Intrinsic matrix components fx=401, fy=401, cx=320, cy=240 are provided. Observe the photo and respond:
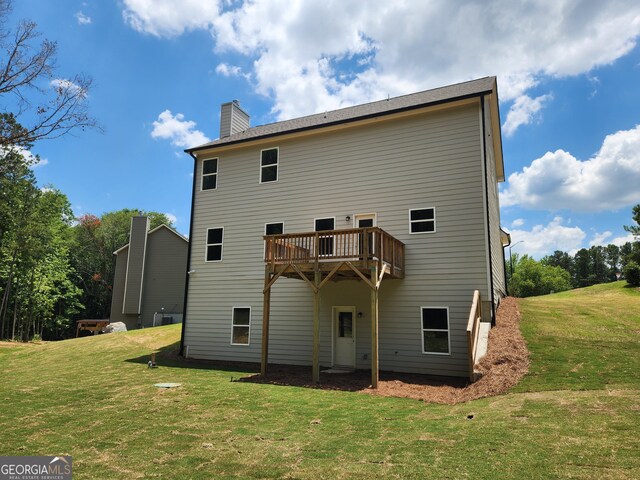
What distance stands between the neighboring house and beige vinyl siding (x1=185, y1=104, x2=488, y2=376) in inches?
510

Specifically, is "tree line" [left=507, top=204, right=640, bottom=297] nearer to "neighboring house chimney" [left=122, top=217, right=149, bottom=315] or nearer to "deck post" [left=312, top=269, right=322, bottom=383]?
"deck post" [left=312, top=269, right=322, bottom=383]

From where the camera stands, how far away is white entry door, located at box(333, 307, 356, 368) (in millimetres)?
Answer: 13289

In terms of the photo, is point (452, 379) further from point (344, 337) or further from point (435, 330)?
point (344, 337)

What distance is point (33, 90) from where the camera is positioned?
9.52m

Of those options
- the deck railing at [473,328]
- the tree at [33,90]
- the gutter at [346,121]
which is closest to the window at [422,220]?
the deck railing at [473,328]

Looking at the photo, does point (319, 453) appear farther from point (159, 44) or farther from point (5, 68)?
point (159, 44)

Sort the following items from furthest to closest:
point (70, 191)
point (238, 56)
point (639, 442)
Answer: point (70, 191)
point (238, 56)
point (639, 442)

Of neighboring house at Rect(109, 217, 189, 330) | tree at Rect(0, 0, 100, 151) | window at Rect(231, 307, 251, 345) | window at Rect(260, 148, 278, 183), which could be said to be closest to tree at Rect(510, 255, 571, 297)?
neighboring house at Rect(109, 217, 189, 330)

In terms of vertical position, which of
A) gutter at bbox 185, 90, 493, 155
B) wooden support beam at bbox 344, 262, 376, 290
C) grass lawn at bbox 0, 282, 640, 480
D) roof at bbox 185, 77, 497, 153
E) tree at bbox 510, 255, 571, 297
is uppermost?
roof at bbox 185, 77, 497, 153

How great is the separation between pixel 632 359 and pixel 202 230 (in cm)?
1450

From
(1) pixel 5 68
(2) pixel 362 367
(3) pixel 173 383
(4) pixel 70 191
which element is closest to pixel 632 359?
(2) pixel 362 367

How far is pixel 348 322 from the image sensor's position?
1357cm

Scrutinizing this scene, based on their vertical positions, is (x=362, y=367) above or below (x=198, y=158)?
below

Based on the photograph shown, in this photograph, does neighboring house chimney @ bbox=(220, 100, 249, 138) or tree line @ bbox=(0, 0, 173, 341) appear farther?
neighboring house chimney @ bbox=(220, 100, 249, 138)
